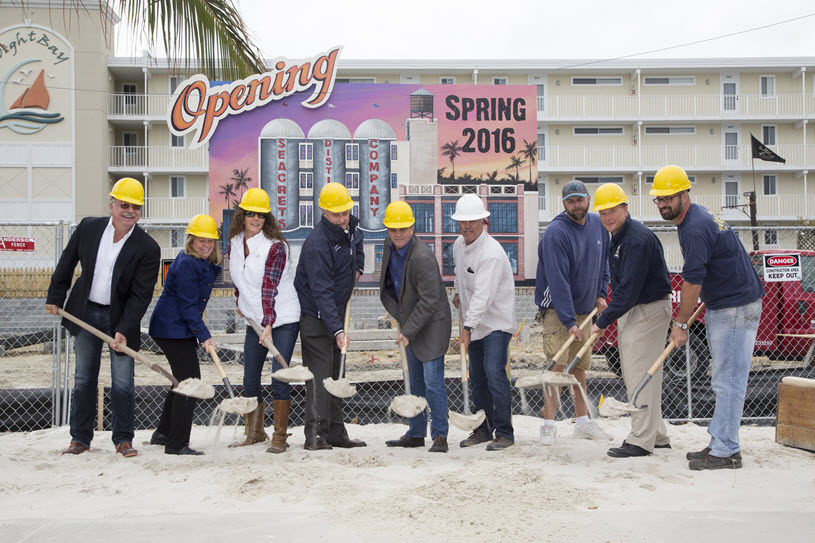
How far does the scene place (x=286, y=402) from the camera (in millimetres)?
5633

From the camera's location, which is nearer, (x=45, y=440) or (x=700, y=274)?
(x=700, y=274)

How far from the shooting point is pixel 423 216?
26.0 ft

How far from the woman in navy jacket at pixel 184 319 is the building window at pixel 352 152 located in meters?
2.73

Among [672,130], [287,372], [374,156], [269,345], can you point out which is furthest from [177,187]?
[287,372]

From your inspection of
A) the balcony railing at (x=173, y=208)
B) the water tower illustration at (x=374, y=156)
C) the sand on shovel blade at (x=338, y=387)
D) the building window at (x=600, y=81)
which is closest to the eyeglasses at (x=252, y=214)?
the sand on shovel blade at (x=338, y=387)

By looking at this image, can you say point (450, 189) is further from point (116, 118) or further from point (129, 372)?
point (116, 118)

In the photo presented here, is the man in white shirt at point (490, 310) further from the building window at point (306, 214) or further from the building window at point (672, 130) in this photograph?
the building window at point (672, 130)

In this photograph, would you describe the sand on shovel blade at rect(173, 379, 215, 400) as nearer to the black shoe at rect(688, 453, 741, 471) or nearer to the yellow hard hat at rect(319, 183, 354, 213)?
the yellow hard hat at rect(319, 183, 354, 213)

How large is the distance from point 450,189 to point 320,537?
507 cm

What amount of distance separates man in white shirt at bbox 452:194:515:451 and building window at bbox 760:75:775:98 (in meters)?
37.3

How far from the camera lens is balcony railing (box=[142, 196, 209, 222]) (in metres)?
31.4

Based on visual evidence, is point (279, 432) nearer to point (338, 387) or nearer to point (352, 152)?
point (338, 387)

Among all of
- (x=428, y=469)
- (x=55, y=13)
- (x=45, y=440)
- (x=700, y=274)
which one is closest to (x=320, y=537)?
(x=428, y=469)

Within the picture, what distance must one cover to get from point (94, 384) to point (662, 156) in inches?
1354
